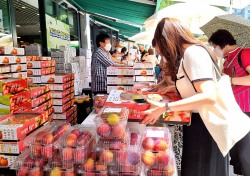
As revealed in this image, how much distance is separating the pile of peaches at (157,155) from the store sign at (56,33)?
5.96 meters

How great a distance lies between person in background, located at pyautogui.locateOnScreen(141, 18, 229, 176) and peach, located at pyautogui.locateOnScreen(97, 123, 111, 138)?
29 cm

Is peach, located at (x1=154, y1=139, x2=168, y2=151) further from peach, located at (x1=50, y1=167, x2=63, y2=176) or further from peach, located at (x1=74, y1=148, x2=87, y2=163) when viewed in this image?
peach, located at (x1=50, y1=167, x2=63, y2=176)

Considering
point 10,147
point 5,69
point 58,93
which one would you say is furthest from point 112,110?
point 58,93

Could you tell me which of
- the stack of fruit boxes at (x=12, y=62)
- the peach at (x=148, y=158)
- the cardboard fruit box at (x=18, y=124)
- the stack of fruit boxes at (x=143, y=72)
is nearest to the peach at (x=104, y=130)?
the peach at (x=148, y=158)

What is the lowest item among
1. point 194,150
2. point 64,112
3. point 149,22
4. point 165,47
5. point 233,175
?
point 233,175

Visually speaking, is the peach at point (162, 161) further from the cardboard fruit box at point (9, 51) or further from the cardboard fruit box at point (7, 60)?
the cardboard fruit box at point (9, 51)

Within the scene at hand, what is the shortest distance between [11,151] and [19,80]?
4.24 feet

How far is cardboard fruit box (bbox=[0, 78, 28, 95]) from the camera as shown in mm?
2818

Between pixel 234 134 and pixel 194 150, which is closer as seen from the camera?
pixel 234 134

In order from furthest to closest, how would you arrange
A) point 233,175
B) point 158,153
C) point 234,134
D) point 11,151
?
point 233,175 → point 11,151 → point 234,134 → point 158,153

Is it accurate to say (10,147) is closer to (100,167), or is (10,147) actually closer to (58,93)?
(100,167)

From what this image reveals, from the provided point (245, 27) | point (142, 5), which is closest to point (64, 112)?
point (245, 27)

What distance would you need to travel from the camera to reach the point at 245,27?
2.80 metres

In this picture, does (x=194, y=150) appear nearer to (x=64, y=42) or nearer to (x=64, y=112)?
(x=64, y=112)
